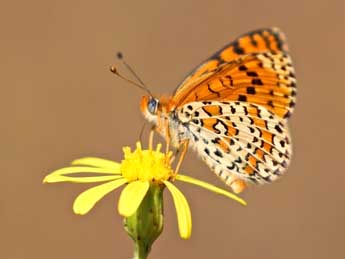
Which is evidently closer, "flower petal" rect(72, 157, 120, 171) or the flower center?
the flower center

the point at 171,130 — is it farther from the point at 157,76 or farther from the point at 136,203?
the point at 157,76

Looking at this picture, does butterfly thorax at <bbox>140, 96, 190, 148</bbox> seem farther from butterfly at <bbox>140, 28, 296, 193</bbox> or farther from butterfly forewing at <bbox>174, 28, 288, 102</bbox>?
butterfly forewing at <bbox>174, 28, 288, 102</bbox>

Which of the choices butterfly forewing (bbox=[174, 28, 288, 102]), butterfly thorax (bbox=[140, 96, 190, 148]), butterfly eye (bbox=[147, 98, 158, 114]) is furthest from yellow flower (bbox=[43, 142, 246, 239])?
butterfly forewing (bbox=[174, 28, 288, 102])

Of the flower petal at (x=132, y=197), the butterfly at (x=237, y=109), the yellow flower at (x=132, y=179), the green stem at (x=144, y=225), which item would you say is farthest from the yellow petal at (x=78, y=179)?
the butterfly at (x=237, y=109)

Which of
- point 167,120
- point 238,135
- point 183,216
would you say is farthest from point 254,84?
point 183,216

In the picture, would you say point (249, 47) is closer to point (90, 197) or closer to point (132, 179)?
point (132, 179)

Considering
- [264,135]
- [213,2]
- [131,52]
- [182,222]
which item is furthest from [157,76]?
[182,222]

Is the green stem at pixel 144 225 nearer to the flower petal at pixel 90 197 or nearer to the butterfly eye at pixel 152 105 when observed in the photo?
the flower petal at pixel 90 197
